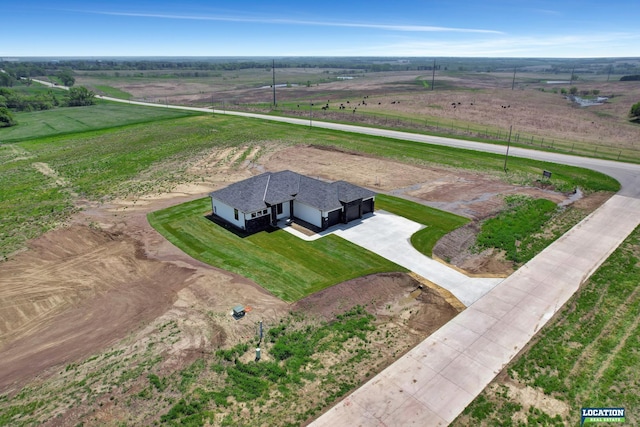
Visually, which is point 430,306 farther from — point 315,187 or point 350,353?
point 315,187

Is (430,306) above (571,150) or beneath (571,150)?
beneath

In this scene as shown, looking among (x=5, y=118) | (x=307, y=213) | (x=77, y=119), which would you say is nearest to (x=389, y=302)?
(x=307, y=213)


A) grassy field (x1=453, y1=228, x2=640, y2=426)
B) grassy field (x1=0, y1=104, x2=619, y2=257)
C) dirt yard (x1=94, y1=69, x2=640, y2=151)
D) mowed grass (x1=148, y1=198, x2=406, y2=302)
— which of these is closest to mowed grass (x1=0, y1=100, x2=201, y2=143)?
grassy field (x1=0, y1=104, x2=619, y2=257)

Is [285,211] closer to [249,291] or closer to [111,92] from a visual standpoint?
[249,291]

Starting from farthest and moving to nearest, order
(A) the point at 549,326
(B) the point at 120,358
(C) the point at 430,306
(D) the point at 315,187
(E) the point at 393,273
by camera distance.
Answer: (D) the point at 315,187, (E) the point at 393,273, (C) the point at 430,306, (A) the point at 549,326, (B) the point at 120,358

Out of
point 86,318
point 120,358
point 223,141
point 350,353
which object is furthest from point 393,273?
point 223,141

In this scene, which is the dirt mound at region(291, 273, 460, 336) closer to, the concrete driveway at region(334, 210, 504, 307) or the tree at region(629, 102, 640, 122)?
the concrete driveway at region(334, 210, 504, 307)

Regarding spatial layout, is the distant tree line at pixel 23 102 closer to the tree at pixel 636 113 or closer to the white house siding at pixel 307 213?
the white house siding at pixel 307 213
